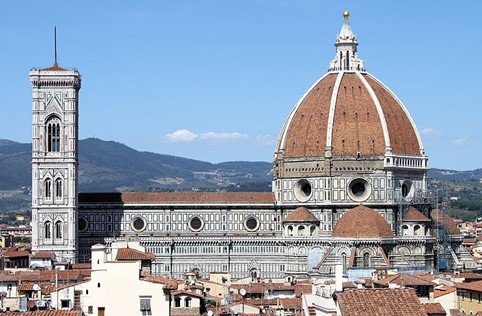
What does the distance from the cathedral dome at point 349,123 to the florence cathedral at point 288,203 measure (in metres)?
0.10

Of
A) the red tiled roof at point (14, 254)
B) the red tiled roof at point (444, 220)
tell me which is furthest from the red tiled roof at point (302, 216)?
the red tiled roof at point (14, 254)

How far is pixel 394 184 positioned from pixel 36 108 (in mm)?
27042

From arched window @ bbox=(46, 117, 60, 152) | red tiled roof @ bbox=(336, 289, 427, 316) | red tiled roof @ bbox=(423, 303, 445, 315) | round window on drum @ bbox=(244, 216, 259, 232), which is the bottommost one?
red tiled roof @ bbox=(423, 303, 445, 315)

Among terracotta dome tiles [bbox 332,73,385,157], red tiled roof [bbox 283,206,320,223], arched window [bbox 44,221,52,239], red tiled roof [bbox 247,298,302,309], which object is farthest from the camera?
terracotta dome tiles [bbox 332,73,385,157]

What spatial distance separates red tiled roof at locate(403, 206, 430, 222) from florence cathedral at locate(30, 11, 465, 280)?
9 centimetres

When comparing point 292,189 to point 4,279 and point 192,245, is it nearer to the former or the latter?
point 192,245

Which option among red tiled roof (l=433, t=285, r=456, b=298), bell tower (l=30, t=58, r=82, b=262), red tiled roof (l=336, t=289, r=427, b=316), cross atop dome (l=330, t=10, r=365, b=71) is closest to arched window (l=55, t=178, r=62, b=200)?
bell tower (l=30, t=58, r=82, b=262)

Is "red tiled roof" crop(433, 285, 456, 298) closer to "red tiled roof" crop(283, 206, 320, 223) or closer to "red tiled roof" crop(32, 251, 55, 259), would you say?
"red tiled roof" crop(32, 251, 55, 259)

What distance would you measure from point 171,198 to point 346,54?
1867cm

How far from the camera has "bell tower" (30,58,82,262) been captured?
9794 cm

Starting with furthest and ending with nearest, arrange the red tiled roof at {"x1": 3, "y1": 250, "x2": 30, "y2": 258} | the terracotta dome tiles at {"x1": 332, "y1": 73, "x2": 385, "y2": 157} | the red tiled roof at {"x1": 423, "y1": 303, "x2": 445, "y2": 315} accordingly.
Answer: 1. the terracotta dome tiles at {"x1": 332, "y1": 73, "x2": 385, "y2": 157}
2. the red tiled roof at {"x1": 3, "y1": 250, "x2": 30, "y2": 258}
3. the red tiled roof at {"x1": 423, "y1": 303, "x2": 445, "y2": 315}

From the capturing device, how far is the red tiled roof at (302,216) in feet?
326

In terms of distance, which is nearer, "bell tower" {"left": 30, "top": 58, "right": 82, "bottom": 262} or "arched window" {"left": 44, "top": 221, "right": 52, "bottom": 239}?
"bell tower" {"left": 30, "top": 58, "right": 82, "bottom": 262}

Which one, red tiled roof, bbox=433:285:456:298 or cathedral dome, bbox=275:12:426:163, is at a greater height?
cathedral dome, bbox=275:12:426:163
